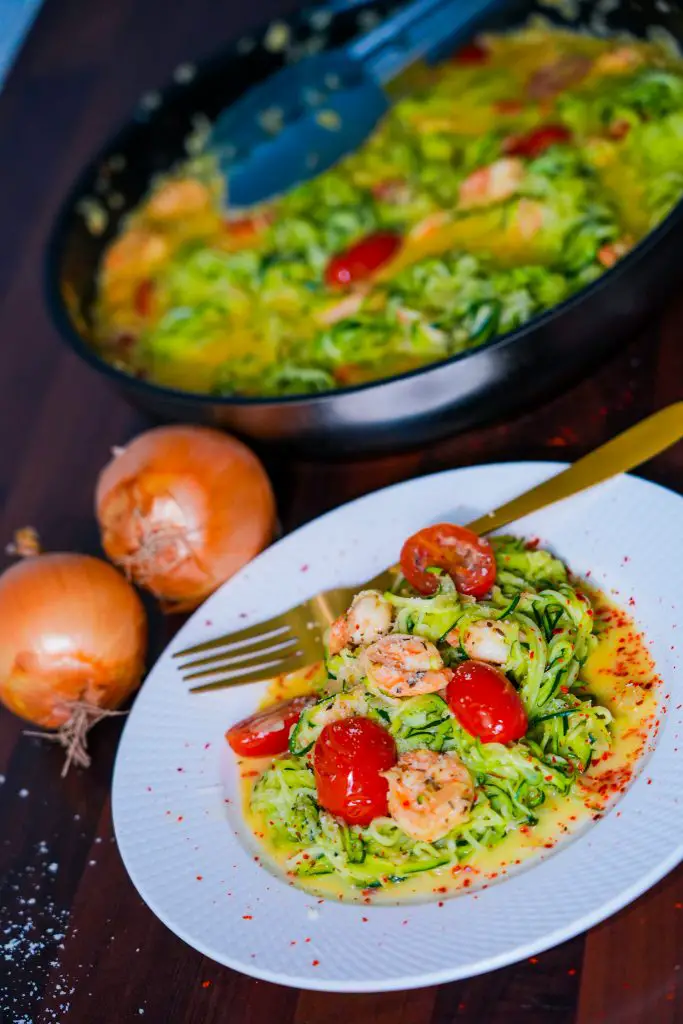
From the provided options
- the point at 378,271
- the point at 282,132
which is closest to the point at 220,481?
the point at 378,271

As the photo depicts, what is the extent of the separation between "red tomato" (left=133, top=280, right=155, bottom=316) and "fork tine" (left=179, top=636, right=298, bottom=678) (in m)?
1.49

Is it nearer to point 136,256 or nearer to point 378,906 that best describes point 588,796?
point 378,906

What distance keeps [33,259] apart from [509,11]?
71.4 inches

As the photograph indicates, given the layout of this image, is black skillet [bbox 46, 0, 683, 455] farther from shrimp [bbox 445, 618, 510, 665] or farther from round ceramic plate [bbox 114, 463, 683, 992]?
shrimp [bbox 445, 618, 510, 665]

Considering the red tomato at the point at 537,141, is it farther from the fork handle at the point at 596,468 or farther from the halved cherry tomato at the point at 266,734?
the halved cherry tomato at the point at 266,734

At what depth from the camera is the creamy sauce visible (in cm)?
198

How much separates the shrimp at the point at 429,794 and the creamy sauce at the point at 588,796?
0.26 feet

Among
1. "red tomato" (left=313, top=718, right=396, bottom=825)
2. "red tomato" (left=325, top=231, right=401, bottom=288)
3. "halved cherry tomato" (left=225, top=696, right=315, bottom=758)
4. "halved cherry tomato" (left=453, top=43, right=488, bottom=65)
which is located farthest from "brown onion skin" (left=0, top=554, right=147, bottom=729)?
"halved cherry tomato" (left=453, top=43, right=488, bottom=65)

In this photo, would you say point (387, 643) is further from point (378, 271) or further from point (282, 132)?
point (282, 132)

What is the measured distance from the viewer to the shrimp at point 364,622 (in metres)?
2.24

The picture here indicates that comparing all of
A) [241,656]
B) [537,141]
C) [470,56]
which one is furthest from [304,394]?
[470,56]

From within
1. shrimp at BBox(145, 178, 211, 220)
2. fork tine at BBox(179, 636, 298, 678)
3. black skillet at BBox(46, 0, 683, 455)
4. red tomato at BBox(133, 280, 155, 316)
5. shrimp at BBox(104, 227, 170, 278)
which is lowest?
fork tine at BBox(179, 636, 298, 678)

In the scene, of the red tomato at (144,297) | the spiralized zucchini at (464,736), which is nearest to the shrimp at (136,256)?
the red tomato at (144,297)

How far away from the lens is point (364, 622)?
224 centimetres
